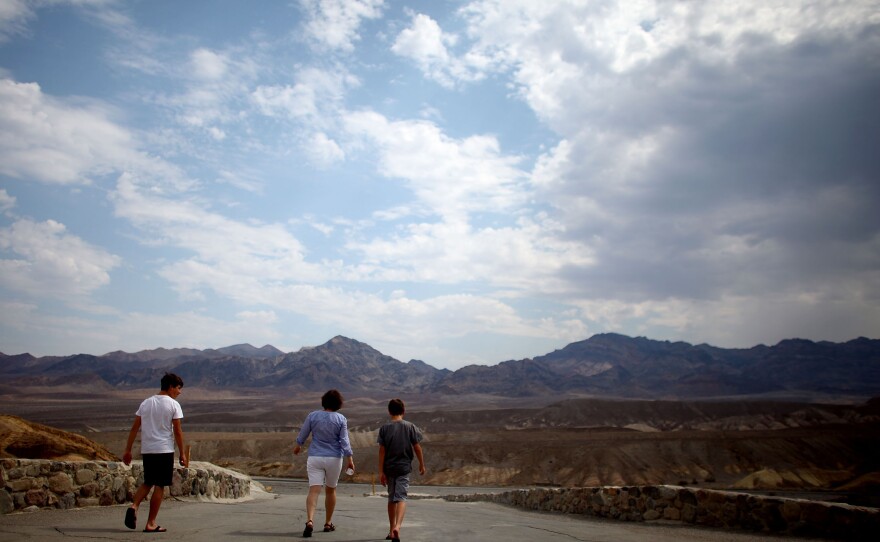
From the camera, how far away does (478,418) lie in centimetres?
11544

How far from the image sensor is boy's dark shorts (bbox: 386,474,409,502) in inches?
292

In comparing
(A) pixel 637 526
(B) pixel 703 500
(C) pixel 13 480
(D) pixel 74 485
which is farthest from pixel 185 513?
(B) pixel 703 500

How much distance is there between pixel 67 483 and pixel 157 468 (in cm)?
313

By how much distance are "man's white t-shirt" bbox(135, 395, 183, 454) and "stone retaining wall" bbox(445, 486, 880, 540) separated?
846 centimetres

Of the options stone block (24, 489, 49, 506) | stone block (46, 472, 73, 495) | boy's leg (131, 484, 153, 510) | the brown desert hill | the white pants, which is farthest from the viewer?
the brown desert hill

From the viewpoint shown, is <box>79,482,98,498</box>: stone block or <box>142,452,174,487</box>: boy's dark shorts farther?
<box>79,482,98,498</box>: stone block

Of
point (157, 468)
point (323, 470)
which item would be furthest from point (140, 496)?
point (323, 470)

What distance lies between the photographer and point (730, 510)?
398 inches

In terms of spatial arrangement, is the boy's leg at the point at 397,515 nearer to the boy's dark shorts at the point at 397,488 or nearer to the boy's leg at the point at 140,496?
the boy's dark shorts at the point at 397,488

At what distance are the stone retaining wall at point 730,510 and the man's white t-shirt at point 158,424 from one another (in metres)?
8.46

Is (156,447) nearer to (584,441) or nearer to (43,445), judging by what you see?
(43,445)

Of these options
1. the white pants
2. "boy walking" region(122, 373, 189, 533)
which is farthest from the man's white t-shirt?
the white pants

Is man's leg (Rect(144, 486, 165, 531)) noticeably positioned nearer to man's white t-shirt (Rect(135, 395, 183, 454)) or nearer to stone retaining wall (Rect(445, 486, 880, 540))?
man's white t-shirt (Rect(135, 395, 183, 454))

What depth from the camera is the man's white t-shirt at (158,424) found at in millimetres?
7383
